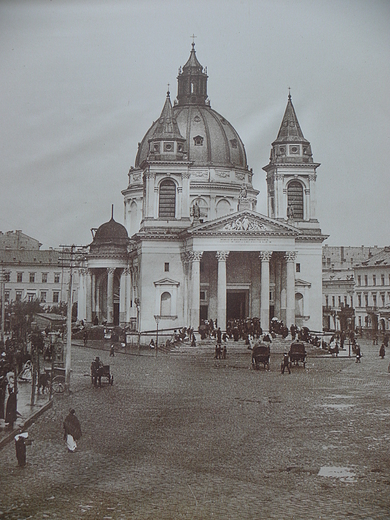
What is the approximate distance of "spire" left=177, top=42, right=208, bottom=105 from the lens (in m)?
64.9

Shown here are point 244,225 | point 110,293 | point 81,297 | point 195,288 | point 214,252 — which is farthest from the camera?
point 110,293

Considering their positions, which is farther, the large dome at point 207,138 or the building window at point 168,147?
the large dome at point 207,138

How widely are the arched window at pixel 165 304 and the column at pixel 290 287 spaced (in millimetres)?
8351

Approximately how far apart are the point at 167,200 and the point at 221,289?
8.70 metres

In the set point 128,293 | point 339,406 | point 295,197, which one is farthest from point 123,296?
point 339,406

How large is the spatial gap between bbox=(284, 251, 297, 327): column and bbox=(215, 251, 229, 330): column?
4322 mm

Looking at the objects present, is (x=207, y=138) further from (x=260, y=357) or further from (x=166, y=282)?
(x=260, y=357)

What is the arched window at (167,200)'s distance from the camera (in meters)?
53.5

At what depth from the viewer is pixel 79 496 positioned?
45.4 ft

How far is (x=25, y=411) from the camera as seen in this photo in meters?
19.6

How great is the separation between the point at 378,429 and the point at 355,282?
29091mm

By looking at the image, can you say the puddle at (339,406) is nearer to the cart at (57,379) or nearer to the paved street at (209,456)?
the paved street at (209,456)

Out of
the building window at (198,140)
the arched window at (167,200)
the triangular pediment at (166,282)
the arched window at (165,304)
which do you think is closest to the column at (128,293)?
the arched window at (165,304)

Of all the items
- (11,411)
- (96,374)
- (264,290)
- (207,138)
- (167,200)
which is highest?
(207,138)
